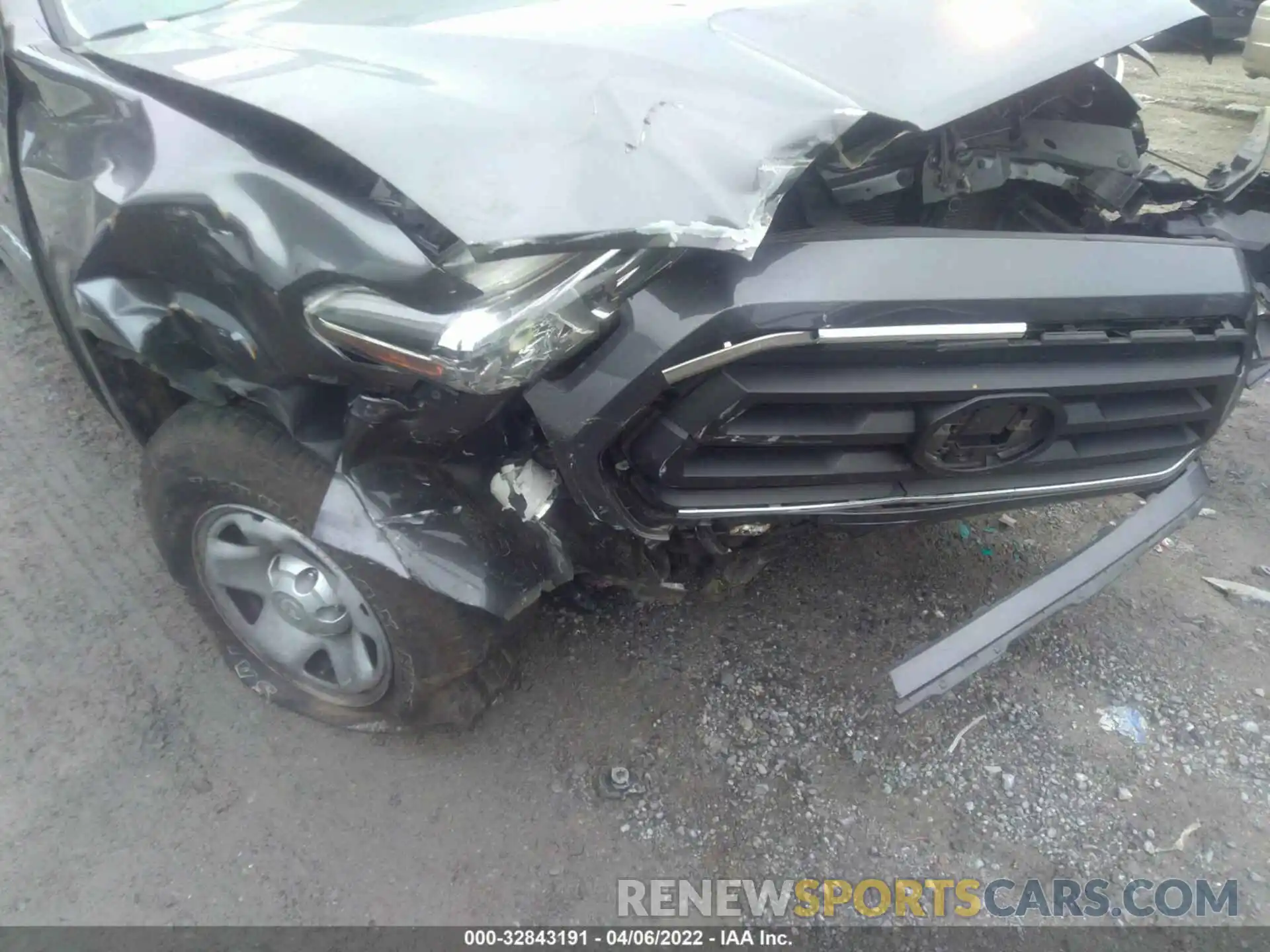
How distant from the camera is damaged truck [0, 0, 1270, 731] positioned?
1507 millimetres

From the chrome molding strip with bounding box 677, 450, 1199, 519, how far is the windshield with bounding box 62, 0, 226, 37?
1939 mm

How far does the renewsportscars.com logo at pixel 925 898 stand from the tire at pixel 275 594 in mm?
630

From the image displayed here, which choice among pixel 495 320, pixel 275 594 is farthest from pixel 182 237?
pixel 275 594

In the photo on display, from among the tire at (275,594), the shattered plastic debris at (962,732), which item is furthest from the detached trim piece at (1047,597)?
the tire at (275,594)

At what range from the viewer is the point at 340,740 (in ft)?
7.57

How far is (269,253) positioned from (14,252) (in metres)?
1.86

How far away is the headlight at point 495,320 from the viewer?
→ 142cm

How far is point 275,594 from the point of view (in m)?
2.17

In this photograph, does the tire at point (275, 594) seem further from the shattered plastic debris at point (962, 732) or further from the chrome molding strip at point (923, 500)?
the shattered plastic debris at point (962, 732)

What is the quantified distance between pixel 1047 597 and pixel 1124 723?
580 millimetres

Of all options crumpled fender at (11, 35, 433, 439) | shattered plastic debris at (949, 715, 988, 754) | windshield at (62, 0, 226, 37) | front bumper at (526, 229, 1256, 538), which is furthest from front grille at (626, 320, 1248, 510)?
windshield at (62, 0, 226, 37)

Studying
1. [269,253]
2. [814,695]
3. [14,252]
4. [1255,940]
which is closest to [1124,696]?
[1255,940]

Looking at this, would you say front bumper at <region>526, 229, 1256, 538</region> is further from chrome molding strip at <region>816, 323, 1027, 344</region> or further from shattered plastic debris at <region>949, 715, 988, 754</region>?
shattered plastic debris at <region>949, 715, 988, 754</region>

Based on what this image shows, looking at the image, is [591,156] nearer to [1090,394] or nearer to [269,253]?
[269,253]
